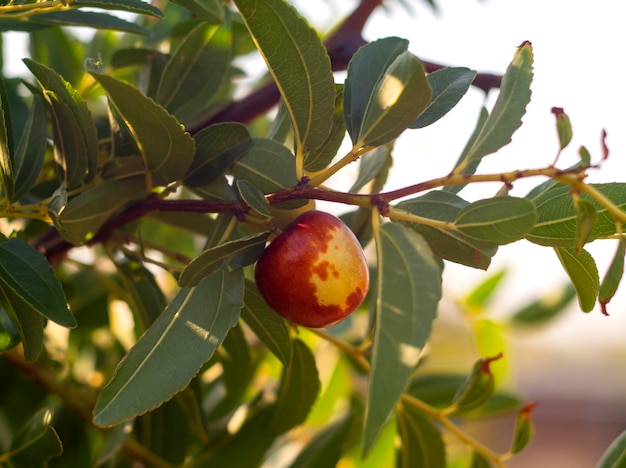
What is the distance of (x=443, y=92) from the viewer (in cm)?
60

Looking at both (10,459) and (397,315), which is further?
(10,459)

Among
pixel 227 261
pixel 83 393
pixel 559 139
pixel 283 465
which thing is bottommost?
pixel 283 465

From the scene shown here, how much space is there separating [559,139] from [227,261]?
0.87ft

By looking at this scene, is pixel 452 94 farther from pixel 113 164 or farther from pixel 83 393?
pixel 83 393

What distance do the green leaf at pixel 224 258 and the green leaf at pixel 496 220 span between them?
0.52 feet

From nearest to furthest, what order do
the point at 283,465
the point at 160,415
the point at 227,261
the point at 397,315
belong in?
the point at 397,315 < the point at 227,261 < the point at 160,415 < the point at 283,465

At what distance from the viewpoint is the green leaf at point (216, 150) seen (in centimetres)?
62

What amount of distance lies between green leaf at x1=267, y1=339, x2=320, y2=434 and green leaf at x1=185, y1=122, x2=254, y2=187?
246 mm

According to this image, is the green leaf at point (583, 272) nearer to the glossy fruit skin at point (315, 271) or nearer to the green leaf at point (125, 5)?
the glossy fruit skin at point (315, 271)

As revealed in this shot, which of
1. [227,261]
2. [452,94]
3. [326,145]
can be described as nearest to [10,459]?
[227,261]

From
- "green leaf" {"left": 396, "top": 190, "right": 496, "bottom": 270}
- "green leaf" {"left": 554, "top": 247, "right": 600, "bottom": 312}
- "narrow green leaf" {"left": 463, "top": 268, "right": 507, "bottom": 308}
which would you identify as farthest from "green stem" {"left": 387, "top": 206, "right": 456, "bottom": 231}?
"narrow green leaf" {"left": 463, "top": 268, "right": 507, "bottom": 308}

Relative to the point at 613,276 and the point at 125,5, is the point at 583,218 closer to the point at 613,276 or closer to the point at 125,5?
the point at 613,276

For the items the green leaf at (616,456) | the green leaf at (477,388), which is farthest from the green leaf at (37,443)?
the green leaf at (616,456)

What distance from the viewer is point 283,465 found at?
3.55ft
